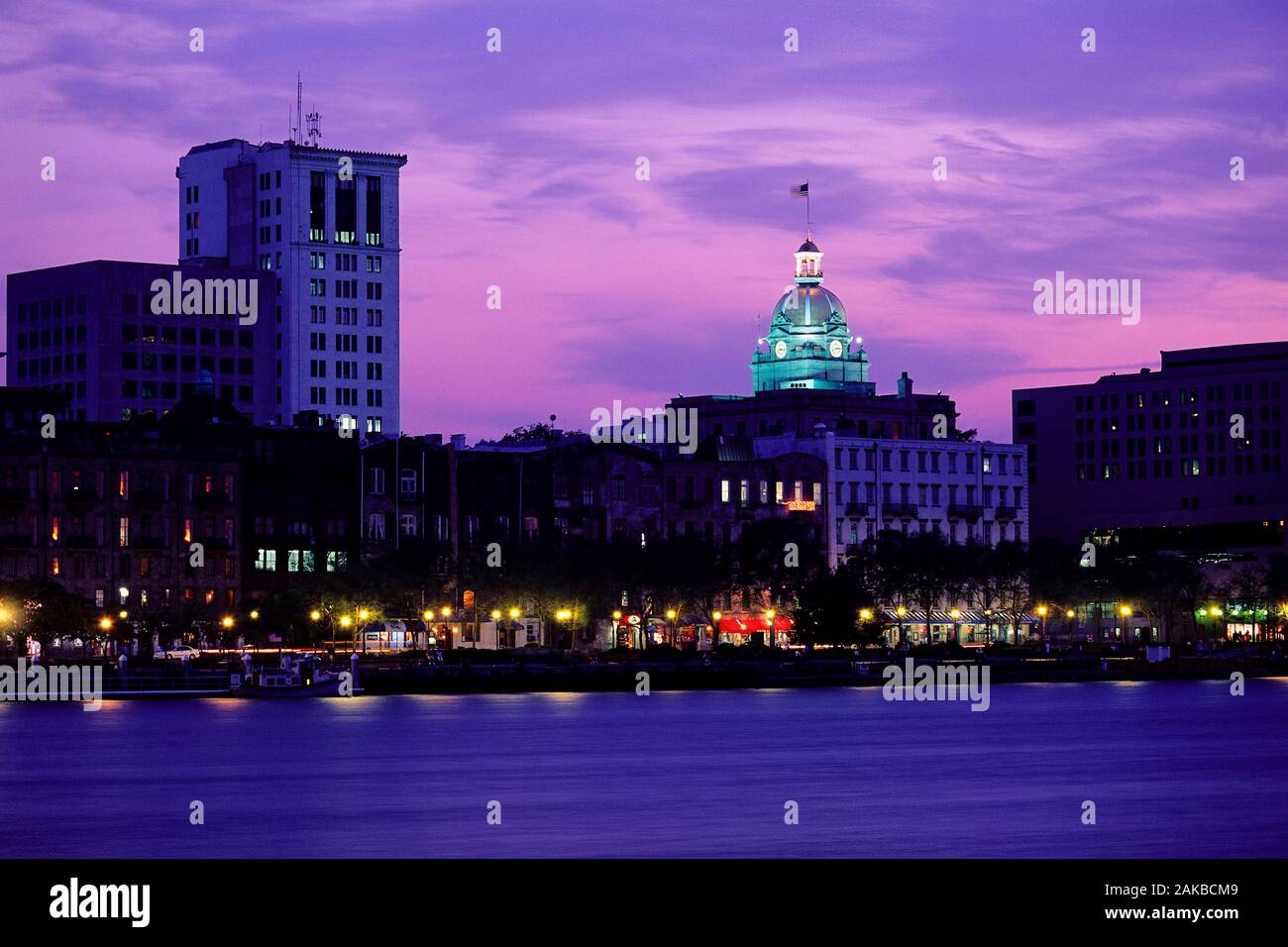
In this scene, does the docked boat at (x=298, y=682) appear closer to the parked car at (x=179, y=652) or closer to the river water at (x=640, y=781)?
the river water at (x=640, y=781)

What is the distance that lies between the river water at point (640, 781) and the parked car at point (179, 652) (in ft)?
72.8

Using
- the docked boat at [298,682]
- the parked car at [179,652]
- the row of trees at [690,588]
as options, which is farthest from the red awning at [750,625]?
the docked boat at [298,682]

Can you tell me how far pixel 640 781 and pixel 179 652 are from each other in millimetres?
81049

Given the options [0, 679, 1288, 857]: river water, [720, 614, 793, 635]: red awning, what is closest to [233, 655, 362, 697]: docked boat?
[0, 679, 1288, 857]: river water

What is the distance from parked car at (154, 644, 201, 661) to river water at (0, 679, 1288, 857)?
22.2m

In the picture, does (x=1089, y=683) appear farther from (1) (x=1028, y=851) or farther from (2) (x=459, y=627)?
(1) (x=1028, y=851)

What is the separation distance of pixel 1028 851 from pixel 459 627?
109722 mm

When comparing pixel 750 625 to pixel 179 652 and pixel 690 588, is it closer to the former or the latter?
pixel 690 588

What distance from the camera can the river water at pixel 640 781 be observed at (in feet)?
204

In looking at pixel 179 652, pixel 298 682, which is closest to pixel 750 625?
pixel 179 652

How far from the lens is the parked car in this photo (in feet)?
501

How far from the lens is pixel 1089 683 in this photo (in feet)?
544
